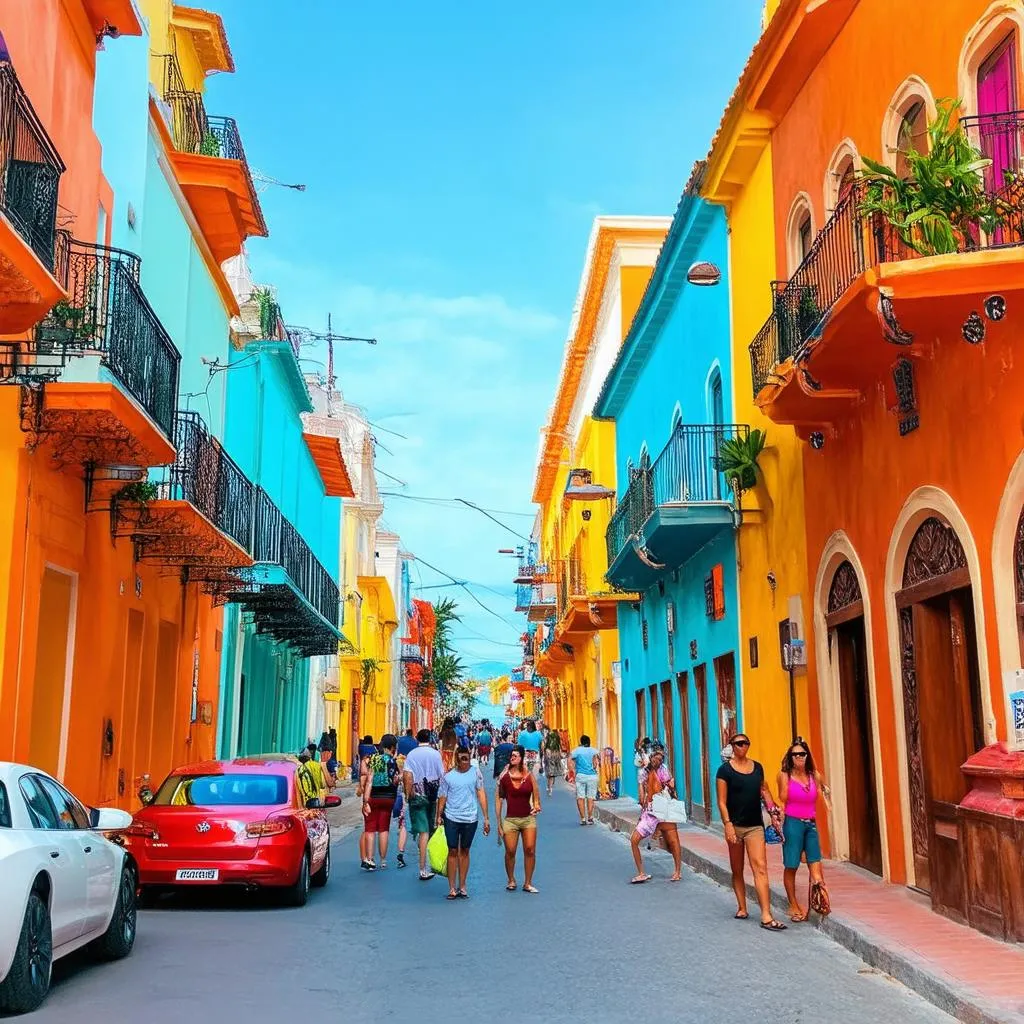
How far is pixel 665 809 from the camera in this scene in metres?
14.2

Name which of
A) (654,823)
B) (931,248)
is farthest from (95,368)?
(931,248)

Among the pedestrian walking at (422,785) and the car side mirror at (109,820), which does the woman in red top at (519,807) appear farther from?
the car side mirror at (109,820)

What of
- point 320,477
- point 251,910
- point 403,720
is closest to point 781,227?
point 251,910

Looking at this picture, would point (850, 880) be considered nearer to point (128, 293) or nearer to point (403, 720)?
point (128, 293)

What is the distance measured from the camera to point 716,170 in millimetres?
18203

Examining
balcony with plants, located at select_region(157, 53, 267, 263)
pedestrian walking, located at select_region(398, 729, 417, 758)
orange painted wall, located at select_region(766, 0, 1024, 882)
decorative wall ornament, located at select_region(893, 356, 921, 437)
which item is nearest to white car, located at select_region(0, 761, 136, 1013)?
orange painted wall, located at select_region(766, 0, 1024, 882)

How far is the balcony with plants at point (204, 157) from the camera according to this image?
19203mm

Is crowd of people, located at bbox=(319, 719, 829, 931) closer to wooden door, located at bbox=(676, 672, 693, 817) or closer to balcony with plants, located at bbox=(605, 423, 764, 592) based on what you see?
wooden door, located at bbox=(676, 672, 693, 817)

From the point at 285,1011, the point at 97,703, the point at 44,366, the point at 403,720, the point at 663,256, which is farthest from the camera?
the point at 403,720

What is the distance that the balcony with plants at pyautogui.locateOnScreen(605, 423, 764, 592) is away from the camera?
17.8 meters

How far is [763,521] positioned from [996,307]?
26.9ft

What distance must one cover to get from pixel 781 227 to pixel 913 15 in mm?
4410

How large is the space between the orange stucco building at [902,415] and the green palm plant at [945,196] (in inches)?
4.7

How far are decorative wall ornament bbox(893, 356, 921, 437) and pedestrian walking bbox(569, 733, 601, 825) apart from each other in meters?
13.4
